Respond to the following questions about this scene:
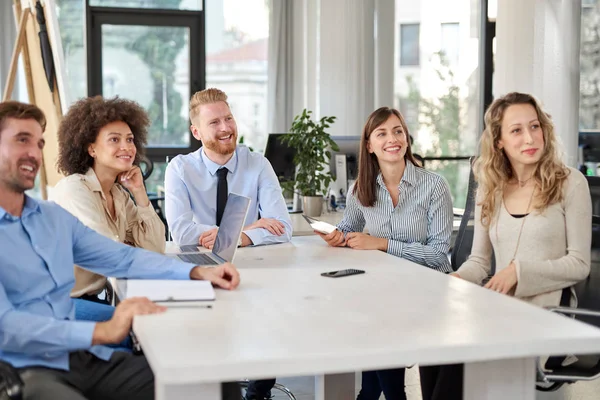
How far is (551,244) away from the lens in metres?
2.69

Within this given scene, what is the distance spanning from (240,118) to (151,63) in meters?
1.15

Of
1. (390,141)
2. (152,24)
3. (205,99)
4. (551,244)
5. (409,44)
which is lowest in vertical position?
(551,244)

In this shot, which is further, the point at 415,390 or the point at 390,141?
the point at 415,390

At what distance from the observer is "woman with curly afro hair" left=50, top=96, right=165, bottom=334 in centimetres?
301

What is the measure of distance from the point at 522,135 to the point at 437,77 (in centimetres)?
650

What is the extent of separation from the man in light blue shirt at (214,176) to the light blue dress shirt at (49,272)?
1.11m

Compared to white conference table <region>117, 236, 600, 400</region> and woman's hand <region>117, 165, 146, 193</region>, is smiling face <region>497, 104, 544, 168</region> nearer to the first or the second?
white conference table <region>117, 236, 600, 400</region>

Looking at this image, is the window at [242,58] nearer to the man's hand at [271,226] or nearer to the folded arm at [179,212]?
the folded arm at [179,212]

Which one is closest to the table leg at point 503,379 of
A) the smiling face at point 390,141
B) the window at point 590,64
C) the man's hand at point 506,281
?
the man's hand at point 506,281

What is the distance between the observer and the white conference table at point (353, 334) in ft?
5.24

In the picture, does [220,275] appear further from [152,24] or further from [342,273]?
[152,24]

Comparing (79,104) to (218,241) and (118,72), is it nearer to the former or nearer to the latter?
(218,241)

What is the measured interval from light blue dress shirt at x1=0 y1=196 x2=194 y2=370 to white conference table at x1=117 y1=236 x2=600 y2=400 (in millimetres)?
222

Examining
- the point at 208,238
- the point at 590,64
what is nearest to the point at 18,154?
the point at 208,238
